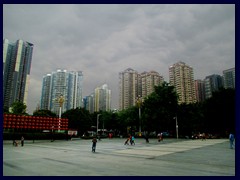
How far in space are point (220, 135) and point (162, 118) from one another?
54.2 feet

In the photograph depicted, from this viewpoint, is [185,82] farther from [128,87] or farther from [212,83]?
[128,87]

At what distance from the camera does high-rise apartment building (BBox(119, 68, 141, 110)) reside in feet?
259

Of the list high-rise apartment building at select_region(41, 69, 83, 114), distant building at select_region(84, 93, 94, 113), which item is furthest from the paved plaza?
distant building at select_region(84, 93, 94, 113)

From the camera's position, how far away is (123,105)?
3342 inches

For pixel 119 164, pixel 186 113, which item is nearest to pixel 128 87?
Result: pixel 186 113

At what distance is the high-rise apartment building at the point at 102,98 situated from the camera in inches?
3787

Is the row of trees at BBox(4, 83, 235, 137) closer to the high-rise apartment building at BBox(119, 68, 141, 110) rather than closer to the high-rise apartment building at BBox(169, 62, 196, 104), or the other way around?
the high-rise apartment building at BBox(169, 62, 196, 104)

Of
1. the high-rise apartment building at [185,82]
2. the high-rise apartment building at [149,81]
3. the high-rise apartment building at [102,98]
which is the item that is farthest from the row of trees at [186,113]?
the high-rise apartment building at [102,98]

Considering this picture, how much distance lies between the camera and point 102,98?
98.1m

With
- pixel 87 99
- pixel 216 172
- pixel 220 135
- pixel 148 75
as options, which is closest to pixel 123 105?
pixel 148 75

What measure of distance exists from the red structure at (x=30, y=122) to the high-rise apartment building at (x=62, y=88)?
30.4 m

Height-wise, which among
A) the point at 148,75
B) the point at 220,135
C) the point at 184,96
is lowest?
the point at 220,135

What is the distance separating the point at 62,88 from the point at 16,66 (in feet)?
60.8

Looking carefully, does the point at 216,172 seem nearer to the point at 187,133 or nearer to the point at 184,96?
the point at 187,133
